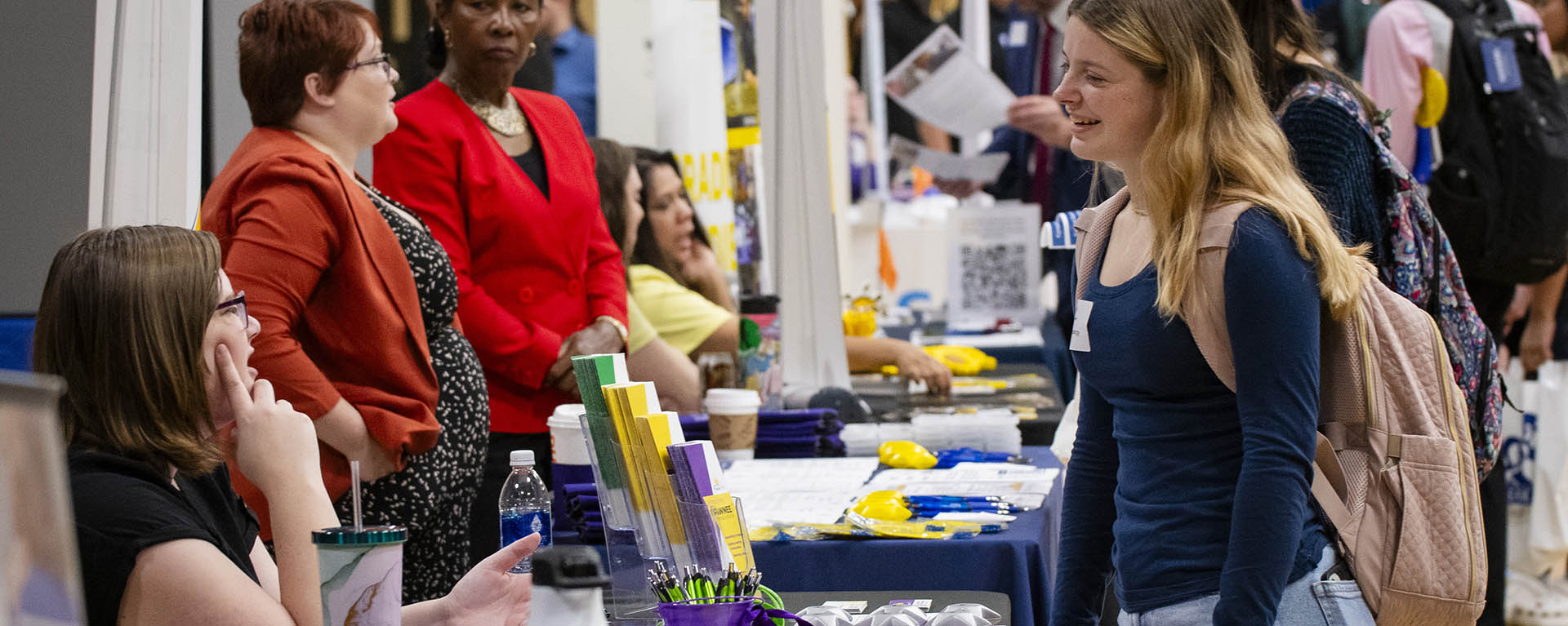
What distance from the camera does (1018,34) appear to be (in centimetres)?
604

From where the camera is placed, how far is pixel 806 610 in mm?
1705

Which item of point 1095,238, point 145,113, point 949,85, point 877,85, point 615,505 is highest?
point 877,85

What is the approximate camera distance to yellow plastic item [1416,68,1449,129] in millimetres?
3957

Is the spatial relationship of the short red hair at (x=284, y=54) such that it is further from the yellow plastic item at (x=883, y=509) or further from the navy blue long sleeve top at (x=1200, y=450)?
the navy blue long sleeve top at (x=1200, y=450)

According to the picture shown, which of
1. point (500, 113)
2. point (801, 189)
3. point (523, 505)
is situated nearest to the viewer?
point (523, 505)

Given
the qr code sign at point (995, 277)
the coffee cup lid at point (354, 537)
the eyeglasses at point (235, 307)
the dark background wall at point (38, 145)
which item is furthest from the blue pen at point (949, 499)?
the qr code sign at point (995, 277)

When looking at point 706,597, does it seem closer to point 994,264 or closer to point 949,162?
point 949,162

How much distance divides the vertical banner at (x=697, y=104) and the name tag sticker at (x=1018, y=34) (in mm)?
2544

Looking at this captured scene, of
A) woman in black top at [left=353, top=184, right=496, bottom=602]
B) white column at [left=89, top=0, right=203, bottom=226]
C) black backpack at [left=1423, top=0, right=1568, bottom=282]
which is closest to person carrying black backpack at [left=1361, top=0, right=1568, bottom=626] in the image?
black backpack at [left=1423, top=0, right=1568, bottom=282]

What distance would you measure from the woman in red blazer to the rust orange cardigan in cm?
64

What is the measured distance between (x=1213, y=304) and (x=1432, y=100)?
2.90m

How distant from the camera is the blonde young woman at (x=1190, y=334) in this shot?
1451 millimetres

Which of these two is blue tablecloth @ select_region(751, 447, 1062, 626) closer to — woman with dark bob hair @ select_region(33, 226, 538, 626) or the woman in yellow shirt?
woman with dark bob hair @ select_region(33, 226, 538, 626)

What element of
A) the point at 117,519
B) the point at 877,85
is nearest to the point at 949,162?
the point at 117,519
